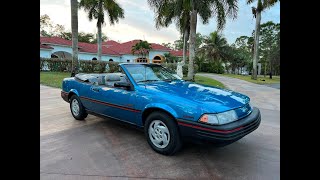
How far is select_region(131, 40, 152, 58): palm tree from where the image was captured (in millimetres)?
35688

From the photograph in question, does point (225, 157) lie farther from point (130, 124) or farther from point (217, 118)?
point (130, 124)

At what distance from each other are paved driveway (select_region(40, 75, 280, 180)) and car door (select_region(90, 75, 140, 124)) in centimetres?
49

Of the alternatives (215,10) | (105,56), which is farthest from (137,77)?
(105,56)

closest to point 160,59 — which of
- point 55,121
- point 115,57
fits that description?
point 115,57

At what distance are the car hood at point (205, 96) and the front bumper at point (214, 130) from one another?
0.25 metres

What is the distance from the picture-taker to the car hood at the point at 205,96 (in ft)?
11.4

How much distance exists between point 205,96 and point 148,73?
1551 mm

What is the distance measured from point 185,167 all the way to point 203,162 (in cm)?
36

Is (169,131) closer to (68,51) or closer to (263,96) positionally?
(263,96)

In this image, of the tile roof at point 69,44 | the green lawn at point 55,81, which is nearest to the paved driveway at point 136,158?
the green lawn at point 55,81

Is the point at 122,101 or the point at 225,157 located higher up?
the point at 122,101

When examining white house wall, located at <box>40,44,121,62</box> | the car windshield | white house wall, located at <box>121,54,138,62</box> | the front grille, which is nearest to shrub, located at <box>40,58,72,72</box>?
white house wall, located at <box>40,44,121,62</box>
